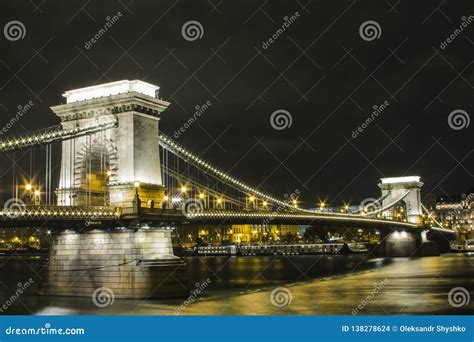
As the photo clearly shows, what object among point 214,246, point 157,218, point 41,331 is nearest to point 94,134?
point 157,218

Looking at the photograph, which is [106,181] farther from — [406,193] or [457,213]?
[457,213]

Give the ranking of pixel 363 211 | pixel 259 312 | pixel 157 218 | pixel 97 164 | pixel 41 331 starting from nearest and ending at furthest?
pixel 41 331 < pixel 259 312 < pixel 157 218 < pixel 97 164 < pixel 363 211

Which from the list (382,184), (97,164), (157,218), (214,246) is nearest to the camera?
(157,218)

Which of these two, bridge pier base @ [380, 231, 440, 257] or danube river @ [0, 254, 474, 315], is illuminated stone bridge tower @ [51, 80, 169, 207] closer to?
danube river @ [0, 254, 474, 315]

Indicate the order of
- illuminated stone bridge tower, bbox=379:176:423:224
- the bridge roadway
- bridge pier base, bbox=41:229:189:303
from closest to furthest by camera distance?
the bridge roadway < bridge pier base, bbox=41:229:189:303 < illuminated stone bridge tower, bbox=379:176:423:224

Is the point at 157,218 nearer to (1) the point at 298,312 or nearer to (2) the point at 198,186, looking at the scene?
(1) the point at 298,312

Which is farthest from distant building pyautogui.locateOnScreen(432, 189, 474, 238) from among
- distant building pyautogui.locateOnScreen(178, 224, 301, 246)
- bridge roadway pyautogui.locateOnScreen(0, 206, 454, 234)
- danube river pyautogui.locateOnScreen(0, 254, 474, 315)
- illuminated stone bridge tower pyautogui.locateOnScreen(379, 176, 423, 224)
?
bridge roadway pyautogui.locateOnScreen(0, 206, 454, 234)

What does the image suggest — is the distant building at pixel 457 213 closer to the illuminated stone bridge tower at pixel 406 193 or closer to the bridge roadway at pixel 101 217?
the illuminated stone bridge tower at pixel 406 193

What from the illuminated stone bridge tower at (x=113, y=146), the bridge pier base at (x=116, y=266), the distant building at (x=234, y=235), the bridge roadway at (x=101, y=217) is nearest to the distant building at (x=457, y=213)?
the distant building at (x=234, y=235)
